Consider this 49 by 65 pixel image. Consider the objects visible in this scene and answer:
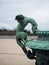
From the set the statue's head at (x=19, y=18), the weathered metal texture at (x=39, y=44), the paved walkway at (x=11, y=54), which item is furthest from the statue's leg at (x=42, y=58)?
the paved walkway at (x=11, y=54)

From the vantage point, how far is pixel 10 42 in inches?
235

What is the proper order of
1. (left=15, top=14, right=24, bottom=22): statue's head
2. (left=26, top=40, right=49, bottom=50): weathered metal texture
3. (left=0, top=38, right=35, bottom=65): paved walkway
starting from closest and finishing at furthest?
1. (left=26, top=40, right=49, bottom=50): weathered metal texture
2. (left=15, top=14, right=24, bottom=22): statue's head
3. (left=0, top=38, right=35, bottom=65): paved walkway

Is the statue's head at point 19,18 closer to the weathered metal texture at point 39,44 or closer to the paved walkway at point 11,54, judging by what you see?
the weathered metal texture at point 39,44

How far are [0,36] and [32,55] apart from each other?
447 centimetres

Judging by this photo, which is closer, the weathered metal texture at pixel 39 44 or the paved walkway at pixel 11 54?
the weathered metal texture at pixel 39 44

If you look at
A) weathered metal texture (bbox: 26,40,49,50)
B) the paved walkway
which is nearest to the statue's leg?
weathered metal texture (bbox: 26,40,49,50)

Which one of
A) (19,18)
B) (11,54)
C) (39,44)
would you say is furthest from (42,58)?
(11,54)

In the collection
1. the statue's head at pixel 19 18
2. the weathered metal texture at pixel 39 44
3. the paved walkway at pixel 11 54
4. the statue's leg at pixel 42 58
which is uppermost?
the statue's head at pixel 19 18

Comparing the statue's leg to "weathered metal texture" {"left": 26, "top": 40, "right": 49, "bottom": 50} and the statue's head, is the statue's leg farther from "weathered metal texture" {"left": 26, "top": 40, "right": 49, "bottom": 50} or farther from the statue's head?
the statue's head

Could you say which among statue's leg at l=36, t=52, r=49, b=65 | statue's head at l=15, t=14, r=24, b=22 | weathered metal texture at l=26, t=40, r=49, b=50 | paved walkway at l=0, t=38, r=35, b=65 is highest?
statue's head at l=15, t=14, r=24, b=22

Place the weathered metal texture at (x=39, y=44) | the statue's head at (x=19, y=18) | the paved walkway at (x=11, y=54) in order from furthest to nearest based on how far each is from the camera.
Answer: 1. the paved walkway at (x=11, y=54)
2. the statue's head at (x=19, y=18)
3. the weathered metal texture at (x=39, y=44)

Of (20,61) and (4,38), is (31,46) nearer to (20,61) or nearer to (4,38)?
(20,61)

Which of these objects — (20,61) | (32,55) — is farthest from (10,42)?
(32,55)

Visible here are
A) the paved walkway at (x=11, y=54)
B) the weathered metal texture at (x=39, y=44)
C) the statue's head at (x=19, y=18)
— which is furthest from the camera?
the paved walkway at (x=11, y=54)
